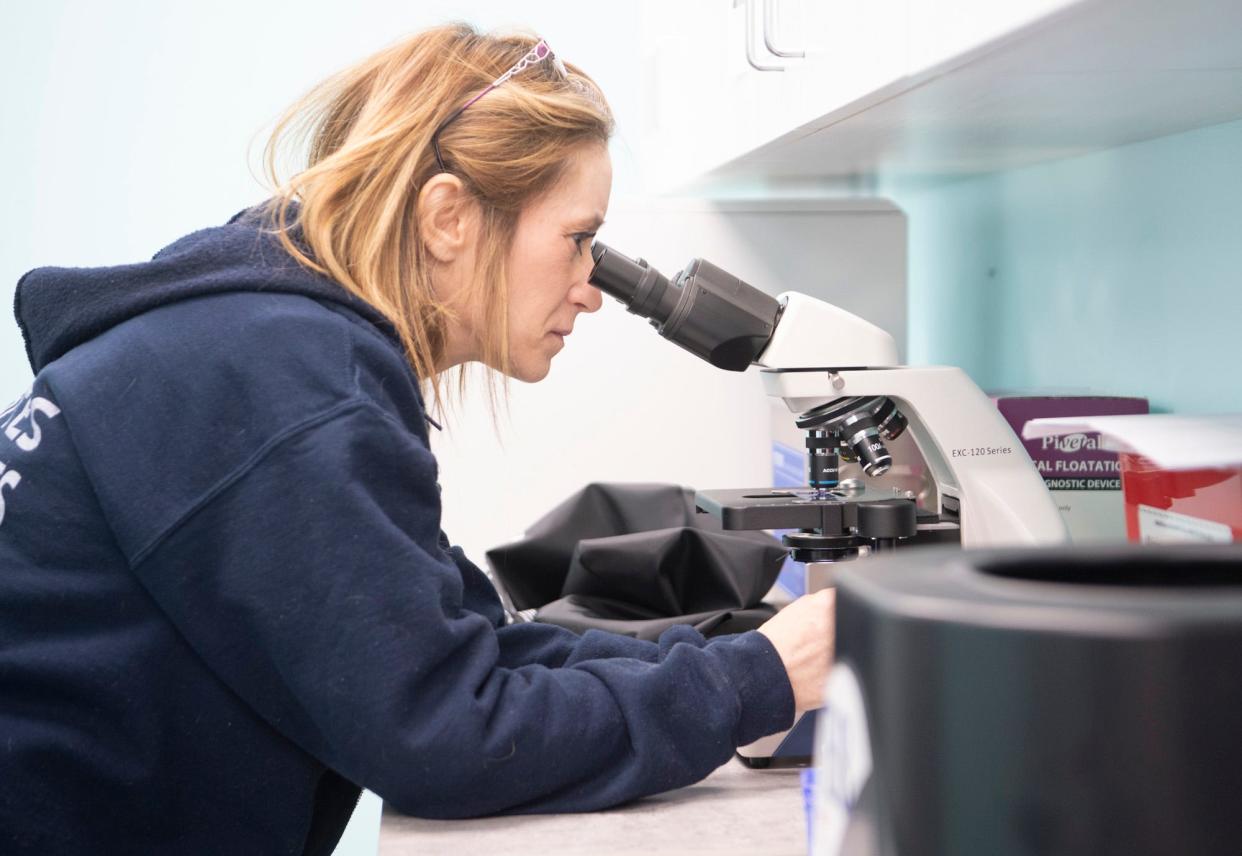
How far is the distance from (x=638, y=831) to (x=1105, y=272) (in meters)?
1.00

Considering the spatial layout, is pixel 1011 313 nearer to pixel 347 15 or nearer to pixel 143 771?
pixel 143 771

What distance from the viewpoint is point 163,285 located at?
0.95m

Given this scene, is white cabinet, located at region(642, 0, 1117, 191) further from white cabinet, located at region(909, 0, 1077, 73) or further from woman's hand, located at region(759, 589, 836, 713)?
woman's hand, located at region(759, 589, 836, 713)

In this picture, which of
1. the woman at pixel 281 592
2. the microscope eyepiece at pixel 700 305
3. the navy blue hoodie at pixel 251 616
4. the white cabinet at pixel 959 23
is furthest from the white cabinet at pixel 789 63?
the navy blue hoodie at pixel 251 616

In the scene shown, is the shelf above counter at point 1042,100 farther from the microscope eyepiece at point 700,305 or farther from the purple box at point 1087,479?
the purple box at point 1087,479

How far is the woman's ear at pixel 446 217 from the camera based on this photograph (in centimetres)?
107

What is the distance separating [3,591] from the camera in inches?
36.1

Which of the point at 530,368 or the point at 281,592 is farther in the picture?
the point at 530,368

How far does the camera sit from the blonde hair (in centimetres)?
104

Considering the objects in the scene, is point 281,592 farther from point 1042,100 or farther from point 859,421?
point 1042,100

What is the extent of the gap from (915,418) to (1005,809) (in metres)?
0.84

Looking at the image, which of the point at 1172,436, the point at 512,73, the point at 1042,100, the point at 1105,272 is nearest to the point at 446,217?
the point at 512,73

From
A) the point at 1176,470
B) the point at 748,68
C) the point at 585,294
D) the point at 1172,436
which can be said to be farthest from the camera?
the point at 748,68

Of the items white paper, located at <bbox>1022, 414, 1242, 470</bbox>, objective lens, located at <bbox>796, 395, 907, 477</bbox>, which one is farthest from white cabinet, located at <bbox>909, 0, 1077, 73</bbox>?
objective lens, located at <bbox>796, 395, 907, 477</bbox>
